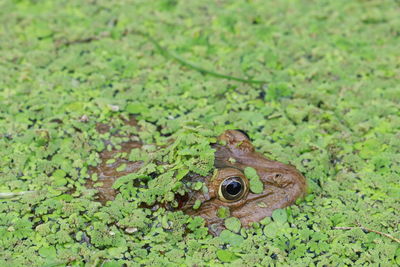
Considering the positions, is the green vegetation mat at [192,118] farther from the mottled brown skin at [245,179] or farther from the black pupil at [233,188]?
the black pupil at [233,188]

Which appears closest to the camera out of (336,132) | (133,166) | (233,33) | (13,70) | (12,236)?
(12,236)

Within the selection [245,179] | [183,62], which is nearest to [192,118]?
[183,62]

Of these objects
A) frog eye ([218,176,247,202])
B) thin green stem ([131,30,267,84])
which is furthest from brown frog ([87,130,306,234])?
thin green stem ([131,30,267,84])

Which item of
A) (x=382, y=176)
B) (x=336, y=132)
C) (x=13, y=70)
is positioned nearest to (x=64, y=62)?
(x=13, y=70)

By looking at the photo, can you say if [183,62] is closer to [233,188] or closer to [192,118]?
[192,118]

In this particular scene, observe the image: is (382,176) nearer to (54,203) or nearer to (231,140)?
(231,140)

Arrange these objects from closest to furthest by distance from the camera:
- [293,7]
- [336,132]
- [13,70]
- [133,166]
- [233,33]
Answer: [133,166] → [336,132] → [13,70] → [233,33] → [293,7]
